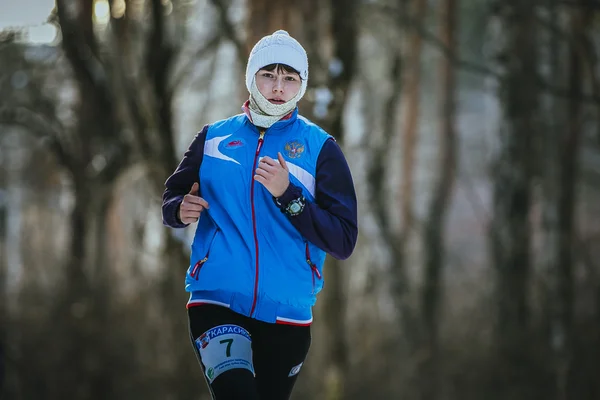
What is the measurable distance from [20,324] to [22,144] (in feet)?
16.0

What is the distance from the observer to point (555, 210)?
1310 cm

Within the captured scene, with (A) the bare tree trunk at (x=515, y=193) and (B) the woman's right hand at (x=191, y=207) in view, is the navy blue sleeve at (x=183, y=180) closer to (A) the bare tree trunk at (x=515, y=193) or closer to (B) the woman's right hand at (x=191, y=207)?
(B) the woman's right hand at (x=191, y=207)

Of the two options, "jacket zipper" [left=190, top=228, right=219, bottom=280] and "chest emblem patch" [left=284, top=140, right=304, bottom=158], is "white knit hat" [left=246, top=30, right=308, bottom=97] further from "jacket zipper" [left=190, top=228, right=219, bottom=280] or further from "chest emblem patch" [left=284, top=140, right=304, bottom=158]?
"jacket zipper" [left=190, top=228, right=219, bottom=280]

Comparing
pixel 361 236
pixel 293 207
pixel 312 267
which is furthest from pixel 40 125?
pixel 293 207

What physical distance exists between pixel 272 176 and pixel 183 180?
0.48 meters

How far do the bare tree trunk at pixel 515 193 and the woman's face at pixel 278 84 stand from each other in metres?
8.16

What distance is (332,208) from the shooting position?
11.6ft

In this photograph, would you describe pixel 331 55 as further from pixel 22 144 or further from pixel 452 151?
pixel 22 144

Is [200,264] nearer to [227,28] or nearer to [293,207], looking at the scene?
[293,207]

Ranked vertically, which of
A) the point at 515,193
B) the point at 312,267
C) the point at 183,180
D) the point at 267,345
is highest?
the point at 183,180

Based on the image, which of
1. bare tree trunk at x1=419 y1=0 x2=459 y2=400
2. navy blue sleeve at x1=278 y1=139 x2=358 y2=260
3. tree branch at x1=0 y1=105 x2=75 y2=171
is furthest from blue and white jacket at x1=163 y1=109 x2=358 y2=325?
tree branch at x1=0 y1=105 x2=75 y2=171

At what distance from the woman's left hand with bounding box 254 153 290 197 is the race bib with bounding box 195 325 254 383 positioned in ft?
1.71

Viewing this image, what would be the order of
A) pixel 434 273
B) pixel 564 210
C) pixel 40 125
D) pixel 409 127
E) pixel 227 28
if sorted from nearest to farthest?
pixel 227 28, pixel 564 210, pixel 40 125, pixel 434 273, pixel 409 127

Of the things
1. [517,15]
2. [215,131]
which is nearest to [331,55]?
[517,15]
